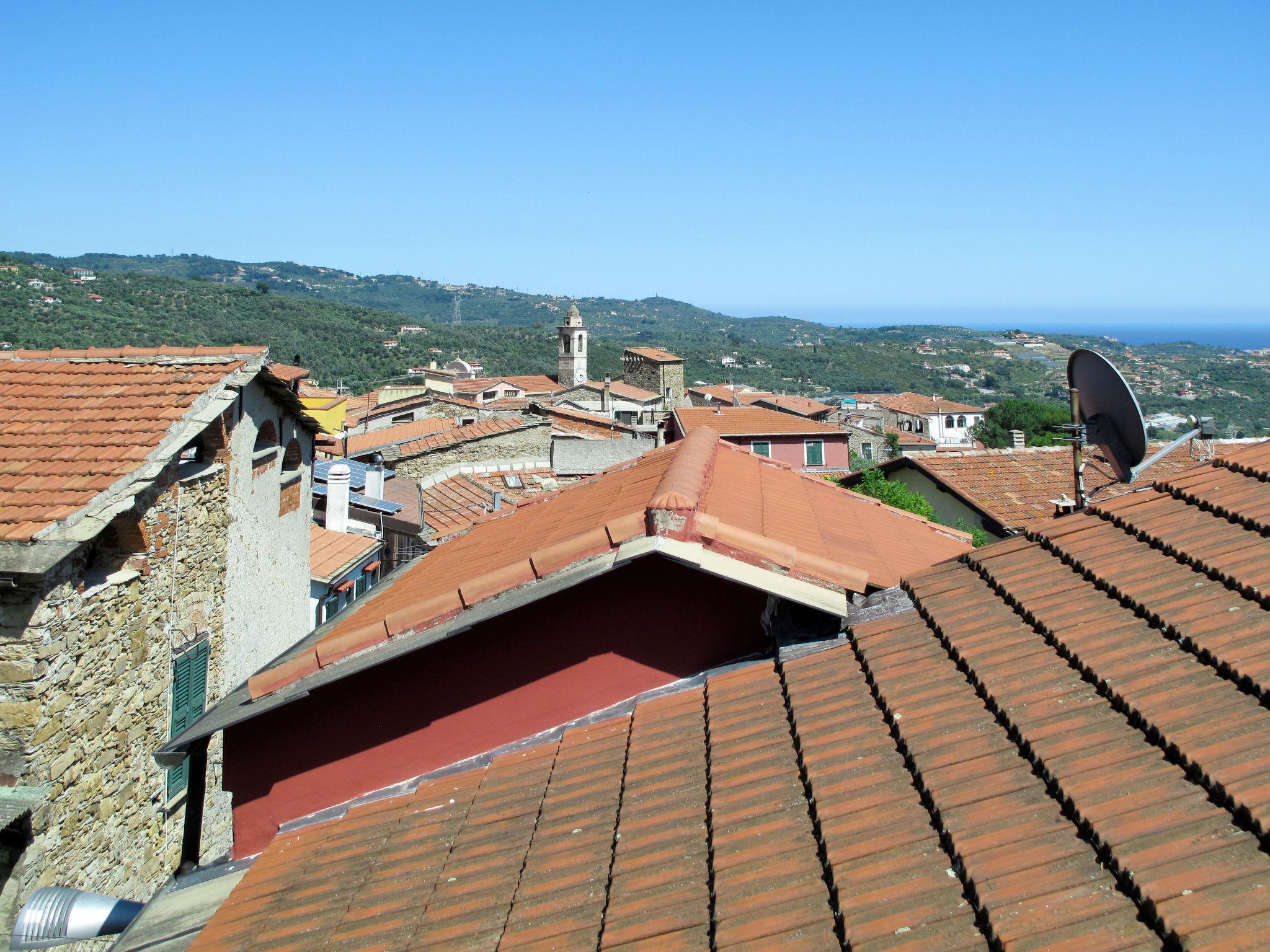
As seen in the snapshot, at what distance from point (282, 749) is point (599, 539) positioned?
194cm

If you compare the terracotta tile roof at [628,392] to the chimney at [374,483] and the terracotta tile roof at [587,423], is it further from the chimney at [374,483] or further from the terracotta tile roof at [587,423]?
the chimney at [374,483]

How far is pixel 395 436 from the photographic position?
106 ft

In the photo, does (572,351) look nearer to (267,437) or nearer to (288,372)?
(288,372)

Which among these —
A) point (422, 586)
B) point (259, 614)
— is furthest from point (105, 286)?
point (422, 586)

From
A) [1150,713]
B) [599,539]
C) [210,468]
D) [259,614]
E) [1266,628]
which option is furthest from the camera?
[259,614]

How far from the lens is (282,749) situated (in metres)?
4.81

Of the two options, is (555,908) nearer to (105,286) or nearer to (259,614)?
(259,614)

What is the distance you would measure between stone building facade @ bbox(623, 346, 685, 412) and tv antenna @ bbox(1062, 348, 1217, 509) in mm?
60504

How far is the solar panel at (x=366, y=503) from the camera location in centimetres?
1522

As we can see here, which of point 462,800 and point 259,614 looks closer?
point 462,800

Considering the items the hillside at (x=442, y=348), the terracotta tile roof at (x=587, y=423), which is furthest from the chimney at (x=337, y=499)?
the hillside at (x=442, y=348)

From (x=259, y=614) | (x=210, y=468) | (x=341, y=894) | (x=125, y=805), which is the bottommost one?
(x=125, y=805)

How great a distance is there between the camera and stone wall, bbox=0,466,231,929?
6.51 metres

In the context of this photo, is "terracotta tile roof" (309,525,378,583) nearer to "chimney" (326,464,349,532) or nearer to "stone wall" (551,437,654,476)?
"chimney" (326,464,349,532)
